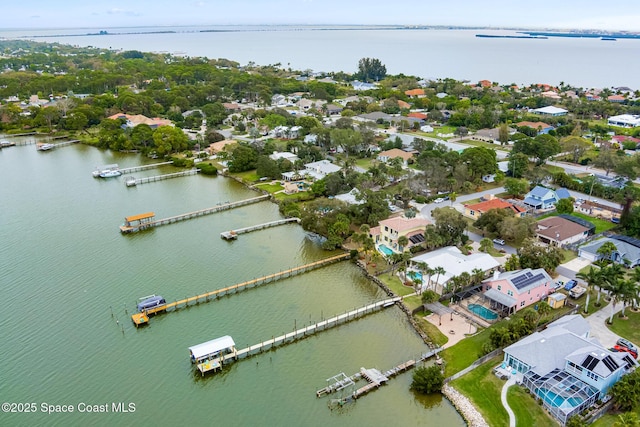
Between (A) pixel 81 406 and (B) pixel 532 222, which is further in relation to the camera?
(B) pixel 532 222

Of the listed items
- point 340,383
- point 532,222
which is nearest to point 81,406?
point 340,383

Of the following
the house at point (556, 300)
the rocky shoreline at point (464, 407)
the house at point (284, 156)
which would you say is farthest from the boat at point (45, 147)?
the house at point (556, 300)

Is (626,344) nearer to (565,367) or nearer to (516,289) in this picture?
(565,367)

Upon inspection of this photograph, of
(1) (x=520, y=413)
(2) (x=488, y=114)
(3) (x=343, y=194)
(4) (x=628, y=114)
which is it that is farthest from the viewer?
(4) (x=628, y=114)

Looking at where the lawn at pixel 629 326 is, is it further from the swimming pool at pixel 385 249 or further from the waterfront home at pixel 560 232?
the swimming pool at pixel 385 249

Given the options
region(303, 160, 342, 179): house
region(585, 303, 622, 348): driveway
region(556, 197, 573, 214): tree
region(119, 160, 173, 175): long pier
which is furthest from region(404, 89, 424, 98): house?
region(585, 303, 622, 348): driveway

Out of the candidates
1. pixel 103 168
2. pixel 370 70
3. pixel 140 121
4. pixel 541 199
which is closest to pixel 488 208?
pixel 541 199

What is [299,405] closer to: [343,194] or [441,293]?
[441,293]
